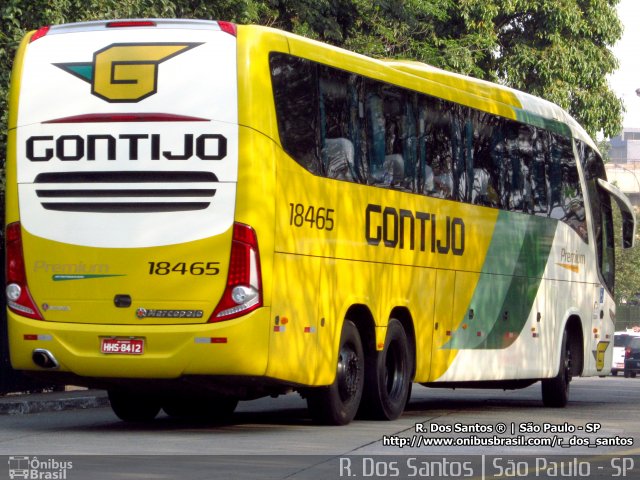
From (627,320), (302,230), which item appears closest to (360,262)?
(302,230)

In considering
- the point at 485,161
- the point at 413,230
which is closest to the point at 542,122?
the point at 485,161

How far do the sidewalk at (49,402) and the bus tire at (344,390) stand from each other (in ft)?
15.0

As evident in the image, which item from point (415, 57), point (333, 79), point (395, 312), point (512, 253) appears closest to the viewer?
point (333, 79)

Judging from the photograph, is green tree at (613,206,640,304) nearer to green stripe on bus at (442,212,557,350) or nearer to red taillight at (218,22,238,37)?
green stripe on bus at (442,212,557,350)

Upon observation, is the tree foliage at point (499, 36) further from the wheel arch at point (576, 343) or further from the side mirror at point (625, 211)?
the wheel arch at point (576, 343)

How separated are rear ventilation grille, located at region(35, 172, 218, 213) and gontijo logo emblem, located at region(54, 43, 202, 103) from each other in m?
0.73

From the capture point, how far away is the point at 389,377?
53.1ft

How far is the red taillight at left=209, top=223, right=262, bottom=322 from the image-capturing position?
13234 millimetres

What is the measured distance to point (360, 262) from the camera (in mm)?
15070

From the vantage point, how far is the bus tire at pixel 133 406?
51.5 ft

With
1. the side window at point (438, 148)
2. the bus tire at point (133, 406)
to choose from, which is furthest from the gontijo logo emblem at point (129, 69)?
the side window at point (438, 148)

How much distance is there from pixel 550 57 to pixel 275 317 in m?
22.8

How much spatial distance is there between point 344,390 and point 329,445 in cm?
218

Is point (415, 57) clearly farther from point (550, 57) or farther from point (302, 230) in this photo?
point (302, 230)
